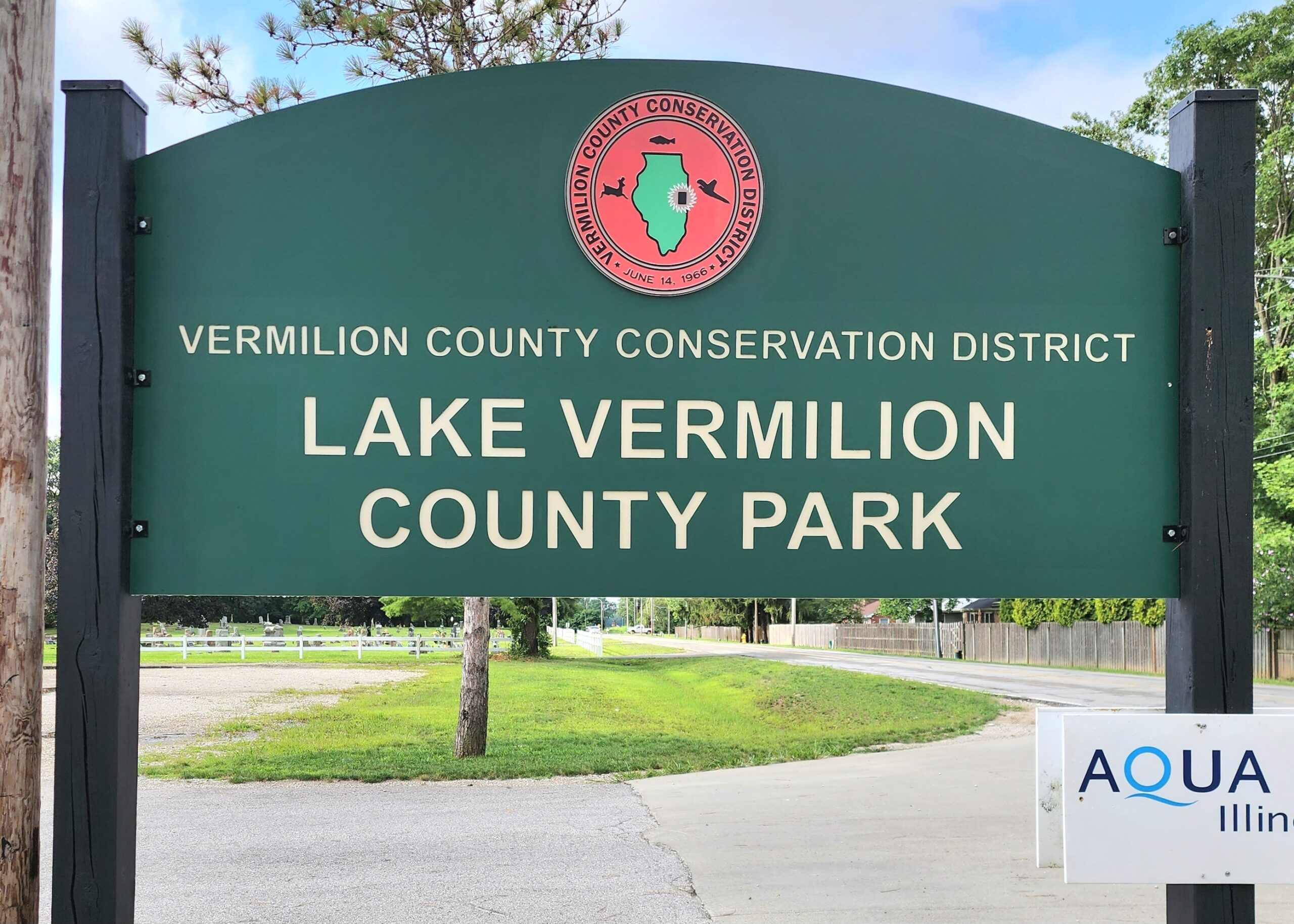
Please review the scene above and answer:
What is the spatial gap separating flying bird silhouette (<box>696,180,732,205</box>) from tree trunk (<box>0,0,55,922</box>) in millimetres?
1857

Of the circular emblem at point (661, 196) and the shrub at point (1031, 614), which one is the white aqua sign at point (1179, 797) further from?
the shrub at point (1031, 614)

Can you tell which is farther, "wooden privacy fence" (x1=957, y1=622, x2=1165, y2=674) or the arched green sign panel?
"wooden privacy fence" (x1=957, y1=622, x2=1165, y2=674)

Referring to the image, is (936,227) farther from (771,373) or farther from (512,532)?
(512,532)

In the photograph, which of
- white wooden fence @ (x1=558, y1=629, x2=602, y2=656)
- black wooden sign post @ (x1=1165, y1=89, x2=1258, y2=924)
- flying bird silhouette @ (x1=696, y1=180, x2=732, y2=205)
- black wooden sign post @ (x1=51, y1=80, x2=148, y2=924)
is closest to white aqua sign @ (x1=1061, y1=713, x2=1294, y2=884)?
black wooden sign post @ (x1=1165, y1=89, x2=1258, y2=924)

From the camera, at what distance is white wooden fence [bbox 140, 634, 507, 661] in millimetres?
33594

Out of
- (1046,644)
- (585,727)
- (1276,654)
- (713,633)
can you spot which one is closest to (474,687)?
(585,727)

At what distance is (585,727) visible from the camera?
1475 cm

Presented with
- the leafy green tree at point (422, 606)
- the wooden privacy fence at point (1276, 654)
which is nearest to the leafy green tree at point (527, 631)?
the leafy green tree at point (422, 606)

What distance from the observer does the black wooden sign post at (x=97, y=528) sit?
295 cm

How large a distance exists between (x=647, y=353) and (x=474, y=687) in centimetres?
977

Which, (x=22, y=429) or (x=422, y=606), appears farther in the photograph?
(x=422, y=606)

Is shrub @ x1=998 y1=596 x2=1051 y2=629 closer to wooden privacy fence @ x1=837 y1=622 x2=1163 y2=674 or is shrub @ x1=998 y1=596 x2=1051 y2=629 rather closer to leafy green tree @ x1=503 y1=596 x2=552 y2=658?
wooden privacy fence @ x1=837 y1=622 x2=1163 y2=674

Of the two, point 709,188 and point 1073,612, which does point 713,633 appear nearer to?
point 1073,612

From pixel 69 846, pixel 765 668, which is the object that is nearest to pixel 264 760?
pixel 69 846
